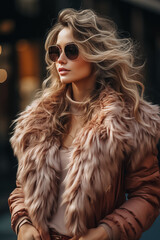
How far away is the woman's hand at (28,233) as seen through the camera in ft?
7.06

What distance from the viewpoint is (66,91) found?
2500mm

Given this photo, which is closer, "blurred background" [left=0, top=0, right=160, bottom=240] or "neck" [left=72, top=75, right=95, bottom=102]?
"neck" [left=72, top=75, right=95, bottom=102]

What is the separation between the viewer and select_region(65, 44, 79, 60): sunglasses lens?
2.15 meters

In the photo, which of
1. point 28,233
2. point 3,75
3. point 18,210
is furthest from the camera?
point 3,75

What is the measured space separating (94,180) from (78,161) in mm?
143

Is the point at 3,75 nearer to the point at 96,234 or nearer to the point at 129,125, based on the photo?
the point at 129,125

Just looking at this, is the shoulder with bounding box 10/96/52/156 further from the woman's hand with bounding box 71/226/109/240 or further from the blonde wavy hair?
the woman's hand with bounding box 71/226/109/240

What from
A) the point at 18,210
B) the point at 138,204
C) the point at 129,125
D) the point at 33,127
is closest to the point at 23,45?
the point at 33,127

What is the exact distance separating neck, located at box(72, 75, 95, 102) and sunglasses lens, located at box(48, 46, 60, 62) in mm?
203

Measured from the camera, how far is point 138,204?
204 cm

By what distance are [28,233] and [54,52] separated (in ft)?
3.59

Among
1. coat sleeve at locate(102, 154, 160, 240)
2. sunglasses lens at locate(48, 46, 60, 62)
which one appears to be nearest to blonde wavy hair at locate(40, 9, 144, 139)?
sunglasses lens at locate(48, 46, 60, 62)

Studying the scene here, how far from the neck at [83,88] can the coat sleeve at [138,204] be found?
0.55 m

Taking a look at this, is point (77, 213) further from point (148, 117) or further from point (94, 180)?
point (148, 117)
